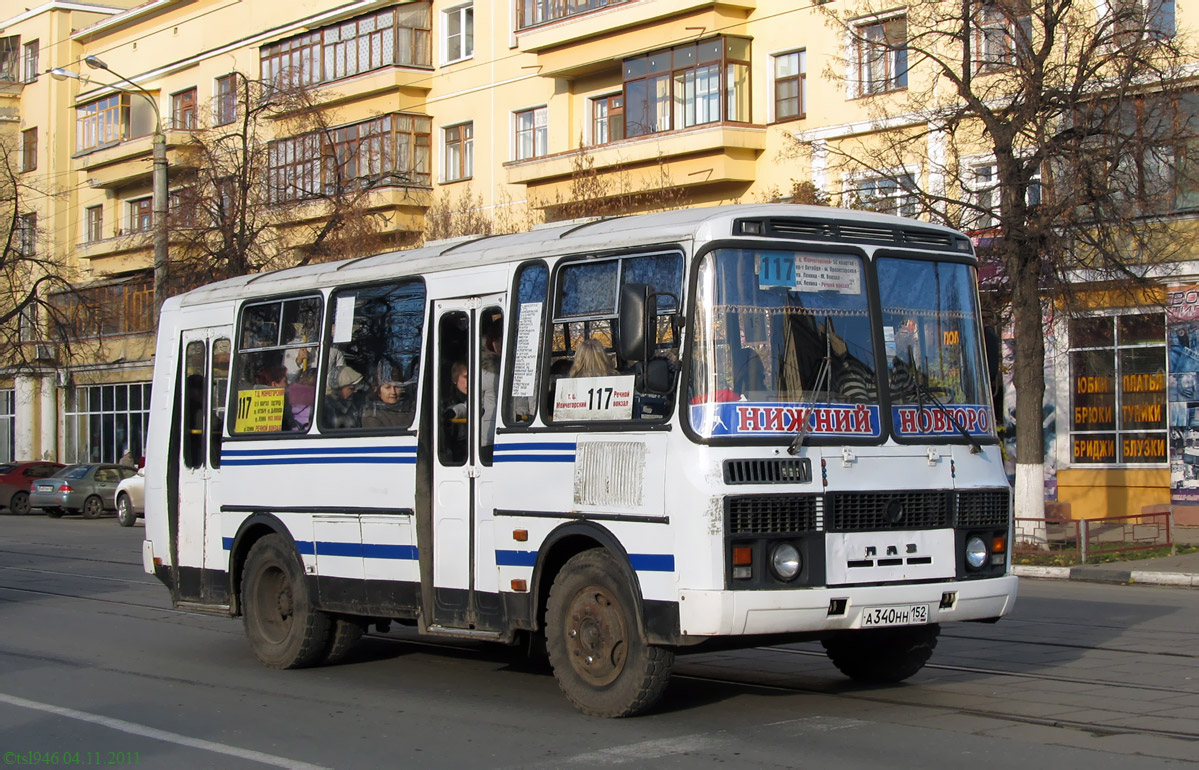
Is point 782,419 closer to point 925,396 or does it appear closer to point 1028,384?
point 925,396

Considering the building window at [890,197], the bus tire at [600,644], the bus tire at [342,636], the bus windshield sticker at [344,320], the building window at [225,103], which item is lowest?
the bus tire at [342,636]

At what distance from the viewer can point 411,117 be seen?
4144 cm

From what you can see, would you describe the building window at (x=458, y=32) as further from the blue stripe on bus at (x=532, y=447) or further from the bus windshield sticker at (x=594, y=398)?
the bus windshield sticker at (x=594, y=398)

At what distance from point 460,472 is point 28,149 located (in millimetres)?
55663

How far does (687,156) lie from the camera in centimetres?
3291

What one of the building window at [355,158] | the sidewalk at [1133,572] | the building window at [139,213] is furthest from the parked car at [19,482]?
the sidewalk at [1133,572]

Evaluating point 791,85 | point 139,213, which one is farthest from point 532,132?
point 139,213

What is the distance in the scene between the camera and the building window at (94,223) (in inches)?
2191

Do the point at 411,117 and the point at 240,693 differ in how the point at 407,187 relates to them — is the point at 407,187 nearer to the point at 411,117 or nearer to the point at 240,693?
the point at 411,117

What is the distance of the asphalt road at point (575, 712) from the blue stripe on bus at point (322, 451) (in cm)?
167

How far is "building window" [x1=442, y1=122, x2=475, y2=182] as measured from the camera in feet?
133

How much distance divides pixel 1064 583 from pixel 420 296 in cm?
1115

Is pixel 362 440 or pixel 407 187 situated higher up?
pixel 407 187

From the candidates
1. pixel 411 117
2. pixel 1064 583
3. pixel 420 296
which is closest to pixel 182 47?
pixel 411 117
